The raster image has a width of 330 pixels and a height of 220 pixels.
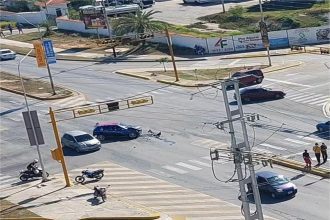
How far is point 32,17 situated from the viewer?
125 metres

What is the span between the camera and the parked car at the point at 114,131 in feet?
188

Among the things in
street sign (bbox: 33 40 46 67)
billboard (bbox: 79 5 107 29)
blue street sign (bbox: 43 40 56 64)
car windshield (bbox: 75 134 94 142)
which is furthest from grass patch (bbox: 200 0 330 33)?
car windshield (bbox: 75 134 94 142)

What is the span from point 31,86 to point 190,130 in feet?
86.2

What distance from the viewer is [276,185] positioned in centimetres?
4212

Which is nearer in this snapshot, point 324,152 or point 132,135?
point 324,152

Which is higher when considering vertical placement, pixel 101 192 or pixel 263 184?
pixel 101 192

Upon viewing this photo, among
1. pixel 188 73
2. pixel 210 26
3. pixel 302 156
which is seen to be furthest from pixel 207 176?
pixel 210 26

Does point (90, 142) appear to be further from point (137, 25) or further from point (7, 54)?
point (7, 54)

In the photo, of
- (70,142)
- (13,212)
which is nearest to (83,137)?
(70,142)

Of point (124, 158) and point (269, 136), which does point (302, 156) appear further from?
point (124, 158)

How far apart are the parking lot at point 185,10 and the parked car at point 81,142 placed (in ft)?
178

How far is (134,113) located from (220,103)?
753 cm

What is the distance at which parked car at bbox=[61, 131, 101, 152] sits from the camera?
54.9 metres

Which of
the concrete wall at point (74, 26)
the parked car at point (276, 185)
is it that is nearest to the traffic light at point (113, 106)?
the parked car at point (276, 185)
